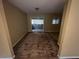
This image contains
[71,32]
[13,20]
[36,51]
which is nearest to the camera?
[71,32]

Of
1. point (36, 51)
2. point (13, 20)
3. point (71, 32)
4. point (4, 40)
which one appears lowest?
point (36, 51)

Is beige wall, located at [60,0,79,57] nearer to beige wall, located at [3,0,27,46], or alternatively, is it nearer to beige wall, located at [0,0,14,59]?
beige wall, located at [0,0,14,59]

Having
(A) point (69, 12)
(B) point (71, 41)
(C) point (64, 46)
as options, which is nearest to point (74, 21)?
(A) point (69, 12)

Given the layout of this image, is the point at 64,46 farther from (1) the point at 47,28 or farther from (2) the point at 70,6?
(1) the point at 47,28

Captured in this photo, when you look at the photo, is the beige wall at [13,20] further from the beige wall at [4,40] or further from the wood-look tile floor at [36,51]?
the beige wall at [4,40]

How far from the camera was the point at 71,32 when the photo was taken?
1.95 metres

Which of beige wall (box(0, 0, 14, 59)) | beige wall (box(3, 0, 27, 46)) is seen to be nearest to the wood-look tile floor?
beige wall (box(0, 0, 14, 59))

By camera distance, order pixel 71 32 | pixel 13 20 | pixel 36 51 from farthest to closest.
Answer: pixel 13 20
pixel 36 51
pixel 71 32

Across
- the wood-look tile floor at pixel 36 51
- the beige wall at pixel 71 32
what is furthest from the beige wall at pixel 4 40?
the beige wall at pixel 71 32

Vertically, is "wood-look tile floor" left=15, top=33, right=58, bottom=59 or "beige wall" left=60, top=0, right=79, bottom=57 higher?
"beige wall" left=60, top=0, right=79, bottom=57

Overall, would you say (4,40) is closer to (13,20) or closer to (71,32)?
(13,20)

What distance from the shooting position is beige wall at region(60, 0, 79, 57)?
5.57 feet

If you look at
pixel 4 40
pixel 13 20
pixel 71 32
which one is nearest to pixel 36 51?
pixel 4 40

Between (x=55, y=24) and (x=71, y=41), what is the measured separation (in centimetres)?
540
